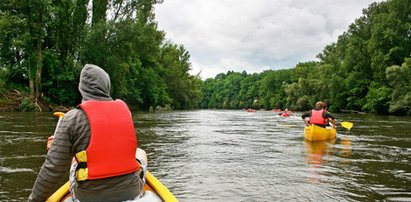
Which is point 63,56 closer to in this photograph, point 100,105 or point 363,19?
point 100,105

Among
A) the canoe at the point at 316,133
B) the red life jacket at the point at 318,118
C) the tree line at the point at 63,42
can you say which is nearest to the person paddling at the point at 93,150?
the canoe at the point at 316,133

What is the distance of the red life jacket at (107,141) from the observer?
2699 mm

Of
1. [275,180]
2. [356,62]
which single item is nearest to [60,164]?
[275,180]

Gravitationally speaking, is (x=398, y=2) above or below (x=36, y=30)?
above

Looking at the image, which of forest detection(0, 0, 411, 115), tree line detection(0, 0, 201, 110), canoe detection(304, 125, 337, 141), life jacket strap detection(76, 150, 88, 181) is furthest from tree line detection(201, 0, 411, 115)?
life jacket strap detection(76, 150, 88, 181)

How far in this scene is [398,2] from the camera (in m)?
47.1

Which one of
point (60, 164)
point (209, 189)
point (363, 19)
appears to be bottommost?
point (209, 189)

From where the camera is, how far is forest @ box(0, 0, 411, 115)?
1066 inches

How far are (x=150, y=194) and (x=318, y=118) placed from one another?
10129 millimetres

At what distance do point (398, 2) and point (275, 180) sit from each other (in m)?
48.1

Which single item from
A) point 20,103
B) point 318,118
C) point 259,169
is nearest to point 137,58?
point 20,103

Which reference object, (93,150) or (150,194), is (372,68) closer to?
(150,194)

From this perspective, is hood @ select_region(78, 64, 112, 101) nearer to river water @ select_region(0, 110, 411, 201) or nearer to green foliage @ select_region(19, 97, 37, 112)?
river water @ select_region(0, 110, 411, 201)

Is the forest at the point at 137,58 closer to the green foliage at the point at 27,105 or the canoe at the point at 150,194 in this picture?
the green foliage at the point at 27,105
